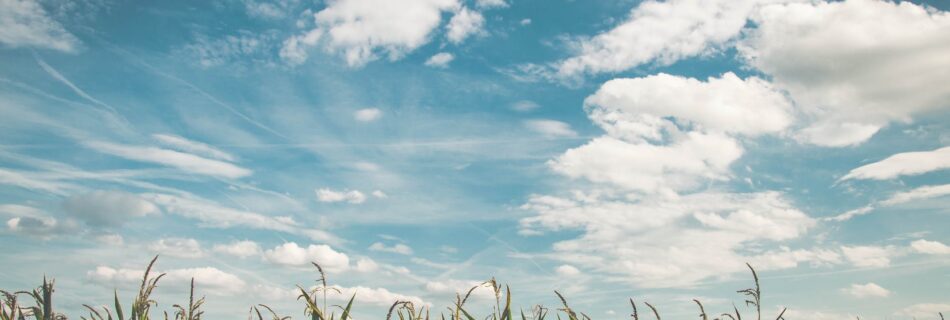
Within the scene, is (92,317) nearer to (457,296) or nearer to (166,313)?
(166,313)

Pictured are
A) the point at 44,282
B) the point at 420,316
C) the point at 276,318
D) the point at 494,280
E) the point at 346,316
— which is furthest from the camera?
the point at 420,316

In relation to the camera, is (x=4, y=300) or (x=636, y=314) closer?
(x=636, y=314)

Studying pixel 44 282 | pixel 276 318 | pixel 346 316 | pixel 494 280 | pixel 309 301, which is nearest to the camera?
pixel 44 282

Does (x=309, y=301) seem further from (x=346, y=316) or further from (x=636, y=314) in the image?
(x=636, y=314)

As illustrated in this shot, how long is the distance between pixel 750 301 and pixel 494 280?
2.85m

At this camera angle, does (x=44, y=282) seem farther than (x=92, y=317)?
No

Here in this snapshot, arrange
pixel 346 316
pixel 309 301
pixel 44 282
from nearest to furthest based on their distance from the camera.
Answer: pixel 44 282 → pixel 309 301 → pixel 346 316

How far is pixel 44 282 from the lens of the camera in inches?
253

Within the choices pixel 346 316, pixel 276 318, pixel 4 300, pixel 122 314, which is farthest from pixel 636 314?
pixel 4 300

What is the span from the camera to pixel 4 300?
781 centimetres

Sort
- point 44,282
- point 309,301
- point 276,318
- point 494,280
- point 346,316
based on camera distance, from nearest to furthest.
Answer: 1. point 44,282
2. point 494,280
3. point 309,301
4. point 346,316
5. point 276,318

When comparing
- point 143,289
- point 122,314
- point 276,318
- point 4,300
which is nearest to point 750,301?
point 276,318

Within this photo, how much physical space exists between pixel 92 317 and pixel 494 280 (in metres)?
5.23

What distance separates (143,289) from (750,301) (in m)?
6.56
